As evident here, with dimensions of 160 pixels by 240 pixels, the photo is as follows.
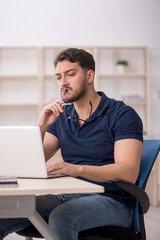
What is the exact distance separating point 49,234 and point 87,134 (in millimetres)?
636

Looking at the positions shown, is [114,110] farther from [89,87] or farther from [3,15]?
[3,15]

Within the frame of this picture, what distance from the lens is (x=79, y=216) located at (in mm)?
1519

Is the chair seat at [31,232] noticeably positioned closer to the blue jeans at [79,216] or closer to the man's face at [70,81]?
the blue jeans at [79,216]

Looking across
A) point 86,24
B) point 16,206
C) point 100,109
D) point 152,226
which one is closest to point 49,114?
point 100,109

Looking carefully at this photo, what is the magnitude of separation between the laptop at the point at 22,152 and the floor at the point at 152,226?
1.74 metres

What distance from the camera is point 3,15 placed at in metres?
5.44

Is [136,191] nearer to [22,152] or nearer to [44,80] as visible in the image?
[22,152]

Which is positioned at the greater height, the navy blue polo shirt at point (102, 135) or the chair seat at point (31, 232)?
the navy blue polo shirt at point (102, 135)

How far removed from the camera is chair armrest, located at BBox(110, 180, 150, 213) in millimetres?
1543

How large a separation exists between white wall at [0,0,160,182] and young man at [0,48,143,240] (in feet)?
11.5

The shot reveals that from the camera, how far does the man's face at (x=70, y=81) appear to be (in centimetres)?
201

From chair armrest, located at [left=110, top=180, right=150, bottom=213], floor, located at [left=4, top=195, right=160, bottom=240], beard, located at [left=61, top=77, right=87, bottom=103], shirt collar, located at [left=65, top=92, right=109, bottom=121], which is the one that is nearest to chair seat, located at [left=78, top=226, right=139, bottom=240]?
chair armrest, located at [left=110, top=180, right=150, bottom=213]

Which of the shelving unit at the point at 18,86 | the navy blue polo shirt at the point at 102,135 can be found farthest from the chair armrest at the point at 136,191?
the shelving unit at the point at 18,86

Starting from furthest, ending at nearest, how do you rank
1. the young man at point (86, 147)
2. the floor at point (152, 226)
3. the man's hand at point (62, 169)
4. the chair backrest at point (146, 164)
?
the floor at point (152, 226)
the chair backrest at point (146, 164)
the young man at point (86, 147)
the man's hand at point (62, 169)
